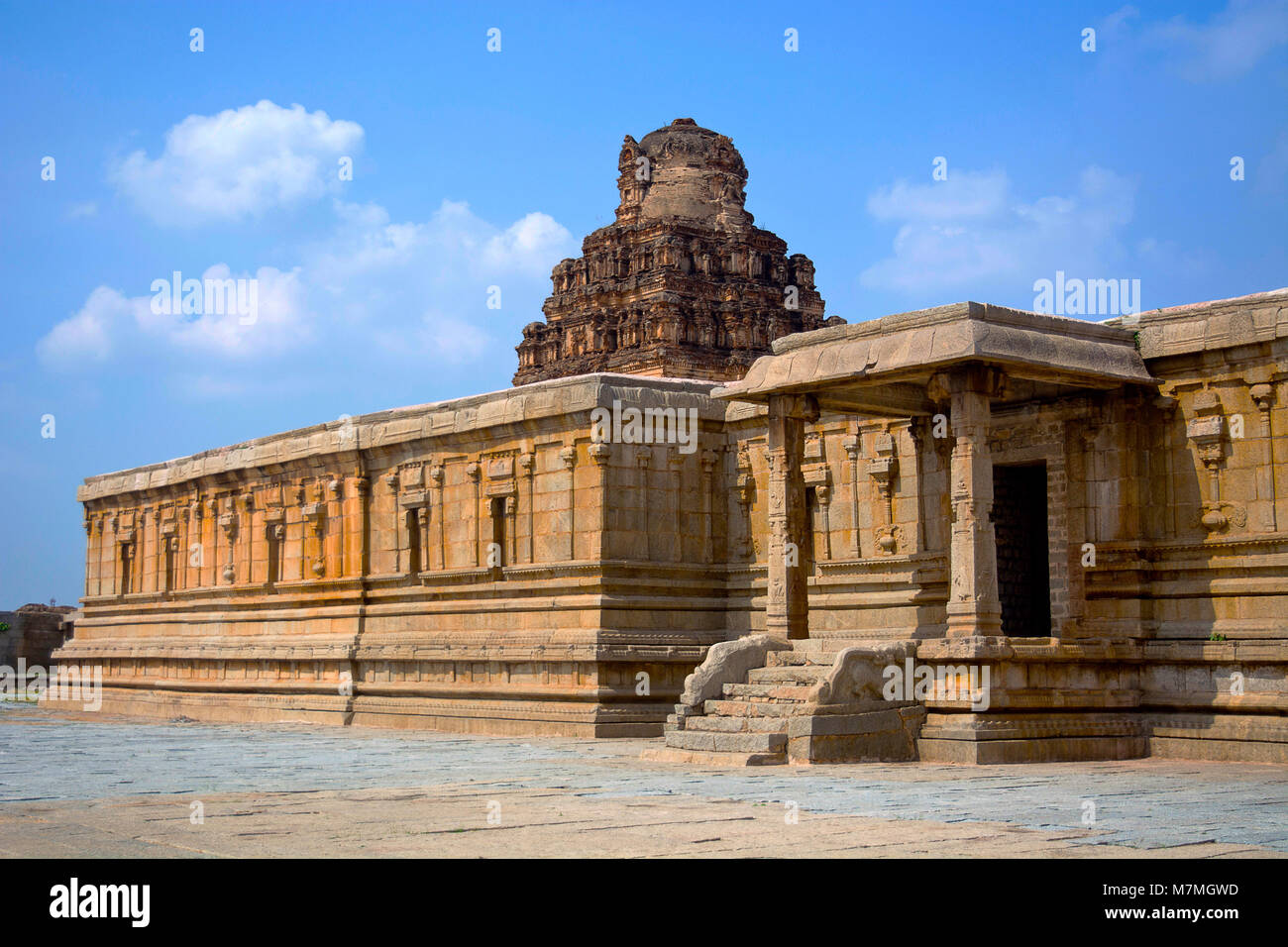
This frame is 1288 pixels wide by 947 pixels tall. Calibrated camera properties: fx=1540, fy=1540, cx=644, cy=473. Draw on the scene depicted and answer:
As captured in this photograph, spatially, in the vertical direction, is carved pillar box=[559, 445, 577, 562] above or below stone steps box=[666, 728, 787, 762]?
above

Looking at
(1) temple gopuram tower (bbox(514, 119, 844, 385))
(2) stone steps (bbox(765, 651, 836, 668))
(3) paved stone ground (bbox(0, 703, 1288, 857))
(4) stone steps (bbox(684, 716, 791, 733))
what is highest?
(1) temple gopuram tower (bbox(514, 119, 844, 385))

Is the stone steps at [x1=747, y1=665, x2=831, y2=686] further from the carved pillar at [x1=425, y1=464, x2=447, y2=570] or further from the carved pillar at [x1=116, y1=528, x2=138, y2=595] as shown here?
the carved pillar at [x1=116, y1=528, x2=138, y2=595]

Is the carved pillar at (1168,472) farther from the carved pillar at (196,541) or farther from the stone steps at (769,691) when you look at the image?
the carved pillar at (196,541)

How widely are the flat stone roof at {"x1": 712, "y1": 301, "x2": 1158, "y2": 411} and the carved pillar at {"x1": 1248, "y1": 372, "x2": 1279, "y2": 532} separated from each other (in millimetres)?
1353

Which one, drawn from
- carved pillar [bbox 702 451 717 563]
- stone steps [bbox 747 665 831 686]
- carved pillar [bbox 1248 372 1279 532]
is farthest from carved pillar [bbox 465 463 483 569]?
carved pillar [bbox 1248 372 1279 532]

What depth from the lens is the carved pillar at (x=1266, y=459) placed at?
59.8ft

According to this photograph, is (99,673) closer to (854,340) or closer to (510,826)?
(854,340)

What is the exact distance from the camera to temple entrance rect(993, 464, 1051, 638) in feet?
72.2

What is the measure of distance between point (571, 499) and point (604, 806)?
475 inches

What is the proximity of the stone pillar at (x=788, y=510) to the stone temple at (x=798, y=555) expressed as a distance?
46 mm

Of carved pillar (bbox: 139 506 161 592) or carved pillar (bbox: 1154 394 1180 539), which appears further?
carved pillar (bbox: 139 506 161 592)

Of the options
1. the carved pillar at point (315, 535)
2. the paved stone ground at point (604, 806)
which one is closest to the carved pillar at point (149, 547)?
the carved pillar at point (315, 535)

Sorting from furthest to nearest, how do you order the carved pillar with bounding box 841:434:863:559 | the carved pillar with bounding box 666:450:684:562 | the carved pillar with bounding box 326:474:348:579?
the carved pillar with bounding box 326:474:348:579 < the carved pillar with bounding box 666:450:684:562 < the carved pillar with bounding box 841:434:863:559
